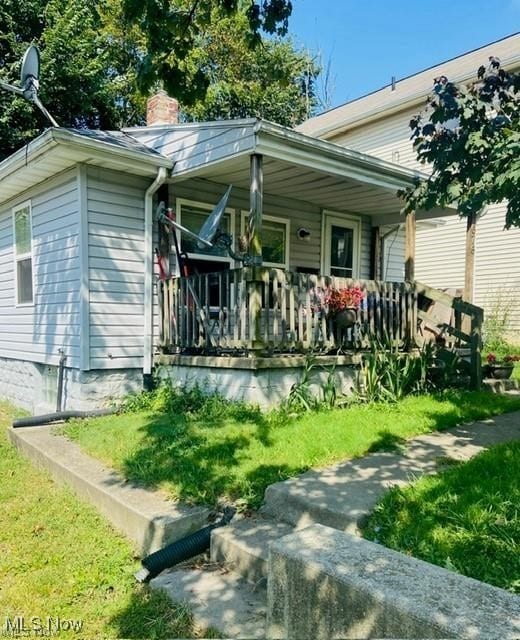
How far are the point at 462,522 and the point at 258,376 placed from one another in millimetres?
3002

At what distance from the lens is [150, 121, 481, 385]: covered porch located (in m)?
5.59

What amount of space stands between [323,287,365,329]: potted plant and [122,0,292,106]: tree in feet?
9.05

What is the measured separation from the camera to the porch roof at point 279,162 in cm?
562

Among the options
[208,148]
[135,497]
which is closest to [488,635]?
[135,497]

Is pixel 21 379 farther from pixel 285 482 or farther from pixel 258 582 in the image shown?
pixel 258 582

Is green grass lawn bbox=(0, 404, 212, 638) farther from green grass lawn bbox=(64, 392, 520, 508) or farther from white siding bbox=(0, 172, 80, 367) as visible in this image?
white siding bbox=(0, 172, 80, 367)

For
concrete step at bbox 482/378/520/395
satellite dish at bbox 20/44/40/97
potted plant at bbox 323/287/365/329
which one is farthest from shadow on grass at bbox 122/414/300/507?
satellite dish at bbox 20/44/40/97

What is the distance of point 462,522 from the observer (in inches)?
106

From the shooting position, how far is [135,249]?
21.9ft

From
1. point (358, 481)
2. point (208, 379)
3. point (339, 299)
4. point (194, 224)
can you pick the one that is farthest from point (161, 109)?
point (358, 481)

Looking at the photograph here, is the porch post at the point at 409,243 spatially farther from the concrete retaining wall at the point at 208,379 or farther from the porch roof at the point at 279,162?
the concrete retaining wall at the point at 208,379

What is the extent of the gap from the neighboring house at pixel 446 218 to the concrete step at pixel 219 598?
879 cm

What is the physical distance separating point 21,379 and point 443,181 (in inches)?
288

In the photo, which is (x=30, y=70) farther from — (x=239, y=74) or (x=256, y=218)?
(x=239, y=74)
